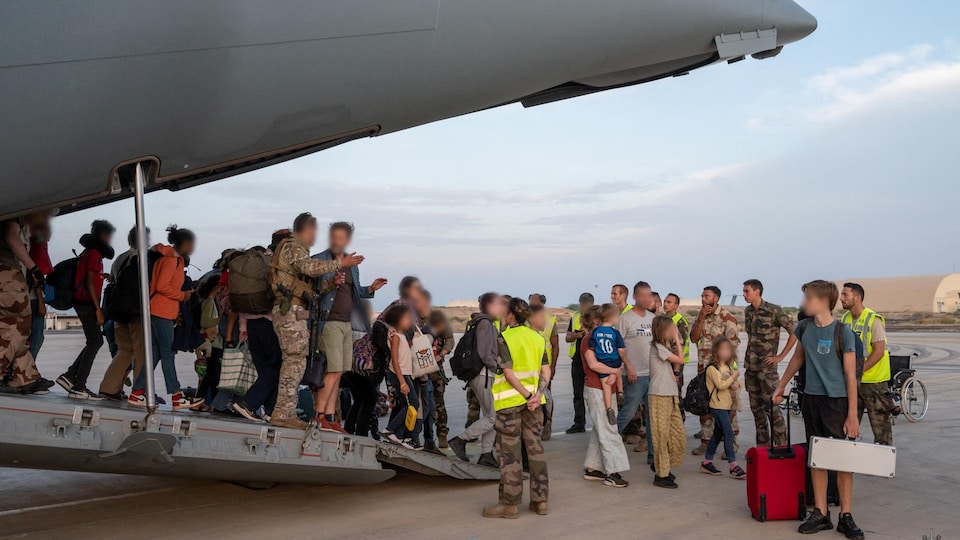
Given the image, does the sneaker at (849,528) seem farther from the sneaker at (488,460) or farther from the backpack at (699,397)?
the sneaker at (488,460)

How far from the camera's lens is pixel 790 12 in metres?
7.34

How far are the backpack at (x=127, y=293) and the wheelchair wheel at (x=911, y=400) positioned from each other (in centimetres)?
1029

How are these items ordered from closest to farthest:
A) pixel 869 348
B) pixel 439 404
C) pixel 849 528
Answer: pixel 849 528 → pixel 869 348 → pixel 439 404

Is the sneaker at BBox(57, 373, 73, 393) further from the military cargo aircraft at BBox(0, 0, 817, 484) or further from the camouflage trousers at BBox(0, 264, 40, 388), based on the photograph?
the military cargo aircraft at BBox(0, 0, 817, 484)

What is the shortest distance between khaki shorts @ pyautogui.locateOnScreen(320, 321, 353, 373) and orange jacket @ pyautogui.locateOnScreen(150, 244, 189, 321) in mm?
1221

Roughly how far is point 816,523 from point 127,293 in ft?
18.7

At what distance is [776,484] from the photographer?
6.49 m

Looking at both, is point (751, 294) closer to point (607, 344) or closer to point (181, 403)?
point (607, 344)

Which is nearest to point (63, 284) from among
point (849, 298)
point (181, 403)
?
point (181, 403)

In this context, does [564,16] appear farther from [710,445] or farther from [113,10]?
[710,445]

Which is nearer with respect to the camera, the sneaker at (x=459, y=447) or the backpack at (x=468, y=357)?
the backpack at (x=468, y=357)

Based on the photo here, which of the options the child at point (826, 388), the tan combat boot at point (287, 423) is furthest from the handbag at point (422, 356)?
the child at point (826, 388)

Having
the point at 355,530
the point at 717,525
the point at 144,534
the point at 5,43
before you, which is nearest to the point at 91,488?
the point at 144,534

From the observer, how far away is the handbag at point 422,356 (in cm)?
834
